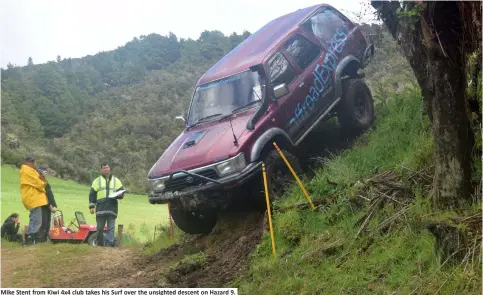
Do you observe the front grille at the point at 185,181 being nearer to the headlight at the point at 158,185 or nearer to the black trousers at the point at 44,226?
the headlight at the point at 158,185

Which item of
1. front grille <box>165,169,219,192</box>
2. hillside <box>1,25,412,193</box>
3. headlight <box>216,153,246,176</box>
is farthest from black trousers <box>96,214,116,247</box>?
headlight <box>216,153,246,176</box>

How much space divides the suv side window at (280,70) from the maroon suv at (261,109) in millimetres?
14

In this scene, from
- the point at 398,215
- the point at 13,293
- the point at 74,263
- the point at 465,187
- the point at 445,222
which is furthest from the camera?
the point at 74,263

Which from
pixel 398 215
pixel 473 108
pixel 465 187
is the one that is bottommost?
→ pixel 398 215

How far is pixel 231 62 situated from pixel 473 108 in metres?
4.07

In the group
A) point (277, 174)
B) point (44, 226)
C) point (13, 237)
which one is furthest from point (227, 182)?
point (13, 237)

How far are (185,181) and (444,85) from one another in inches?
126

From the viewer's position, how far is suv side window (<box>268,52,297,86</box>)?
6.83 m

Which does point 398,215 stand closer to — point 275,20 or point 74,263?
point 74,263

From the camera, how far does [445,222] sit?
357cm

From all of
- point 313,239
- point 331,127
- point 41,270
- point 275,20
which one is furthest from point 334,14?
point 41,270

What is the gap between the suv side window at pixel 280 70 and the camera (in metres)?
6.83

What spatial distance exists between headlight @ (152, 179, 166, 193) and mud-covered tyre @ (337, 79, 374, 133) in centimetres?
285

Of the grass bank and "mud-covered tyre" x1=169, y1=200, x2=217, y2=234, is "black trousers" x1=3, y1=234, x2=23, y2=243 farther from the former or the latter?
the grass bank
